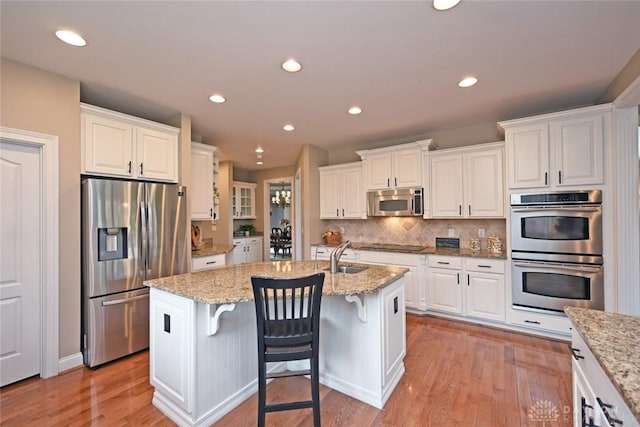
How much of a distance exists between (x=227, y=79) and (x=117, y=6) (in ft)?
3.25

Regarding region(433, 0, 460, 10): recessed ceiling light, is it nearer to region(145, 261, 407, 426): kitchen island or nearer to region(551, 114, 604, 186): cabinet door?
region(145, 261, 407, 426): kitchen island

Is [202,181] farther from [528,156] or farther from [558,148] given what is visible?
[558,148]

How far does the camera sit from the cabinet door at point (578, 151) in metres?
2.85

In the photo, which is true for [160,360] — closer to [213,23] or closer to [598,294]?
[213,23]

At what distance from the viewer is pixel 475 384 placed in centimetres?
231

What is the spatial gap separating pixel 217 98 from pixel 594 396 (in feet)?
11.4

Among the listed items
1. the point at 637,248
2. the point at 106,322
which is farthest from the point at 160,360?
the point at 637,248

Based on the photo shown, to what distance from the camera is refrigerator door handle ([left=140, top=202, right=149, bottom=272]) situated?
2865 mm

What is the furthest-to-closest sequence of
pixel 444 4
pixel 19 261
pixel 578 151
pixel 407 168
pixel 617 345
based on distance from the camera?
pixel 407 168, pixel 578 151, pixel 19 261, pixel 444 4, pixel 617 345

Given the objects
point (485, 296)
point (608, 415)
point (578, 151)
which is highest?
point (578, 151)

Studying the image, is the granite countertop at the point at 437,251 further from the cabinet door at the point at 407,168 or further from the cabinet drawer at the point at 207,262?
the cabinet drawer at the point at 207,262

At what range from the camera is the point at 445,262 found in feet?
12.2

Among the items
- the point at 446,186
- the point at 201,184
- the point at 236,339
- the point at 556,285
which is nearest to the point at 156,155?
the point at 201,184

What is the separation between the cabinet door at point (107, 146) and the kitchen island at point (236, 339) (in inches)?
58.2
